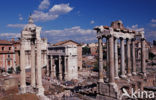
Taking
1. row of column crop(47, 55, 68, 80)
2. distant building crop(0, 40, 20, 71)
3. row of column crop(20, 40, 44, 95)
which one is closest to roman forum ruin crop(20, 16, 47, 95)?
row of column crop(20, 40, 44, 95)

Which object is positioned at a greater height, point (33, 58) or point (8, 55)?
point (8, 55)

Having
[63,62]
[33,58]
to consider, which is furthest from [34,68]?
[63,62]

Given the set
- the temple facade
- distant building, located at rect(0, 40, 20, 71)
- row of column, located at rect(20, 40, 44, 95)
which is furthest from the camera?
distant building, located at rect(0, 40, 20, 71)

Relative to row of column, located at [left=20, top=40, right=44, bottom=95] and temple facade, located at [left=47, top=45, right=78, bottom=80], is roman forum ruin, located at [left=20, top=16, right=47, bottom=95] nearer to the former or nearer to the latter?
row of column, located at [left=20, top=40, right=44, bottom=95]

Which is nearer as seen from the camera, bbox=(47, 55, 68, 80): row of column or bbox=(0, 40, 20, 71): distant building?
bbox=(47, 55, 68, 80): row of column

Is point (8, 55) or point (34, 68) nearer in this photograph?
point (34, 68)

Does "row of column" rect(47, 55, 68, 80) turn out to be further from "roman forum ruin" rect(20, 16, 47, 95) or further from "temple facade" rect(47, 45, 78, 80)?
"roman forum ruin" rect(20, 16, 47, 95)

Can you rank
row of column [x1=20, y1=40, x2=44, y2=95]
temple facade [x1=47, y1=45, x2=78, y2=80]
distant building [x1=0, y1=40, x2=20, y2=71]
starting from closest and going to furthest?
row of column [x1=20, y1=40, x2=44, y2=95], temple facade [x1=47, y1=45, x2=78, y2=80], distant building [x1=0, y1=40, x2=20, y2=71]

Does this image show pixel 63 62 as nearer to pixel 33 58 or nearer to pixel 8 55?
pixel 8 55

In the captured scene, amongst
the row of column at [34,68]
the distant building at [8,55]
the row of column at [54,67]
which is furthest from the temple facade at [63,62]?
the row of column at [34,68]

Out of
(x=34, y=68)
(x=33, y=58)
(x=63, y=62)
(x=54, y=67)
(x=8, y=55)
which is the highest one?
(x=8, y=55)

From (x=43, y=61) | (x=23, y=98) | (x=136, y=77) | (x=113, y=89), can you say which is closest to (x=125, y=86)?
(x=113, y=89)

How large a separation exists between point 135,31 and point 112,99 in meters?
11.1

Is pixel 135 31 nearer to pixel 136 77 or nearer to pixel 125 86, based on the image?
pixel 136 77
